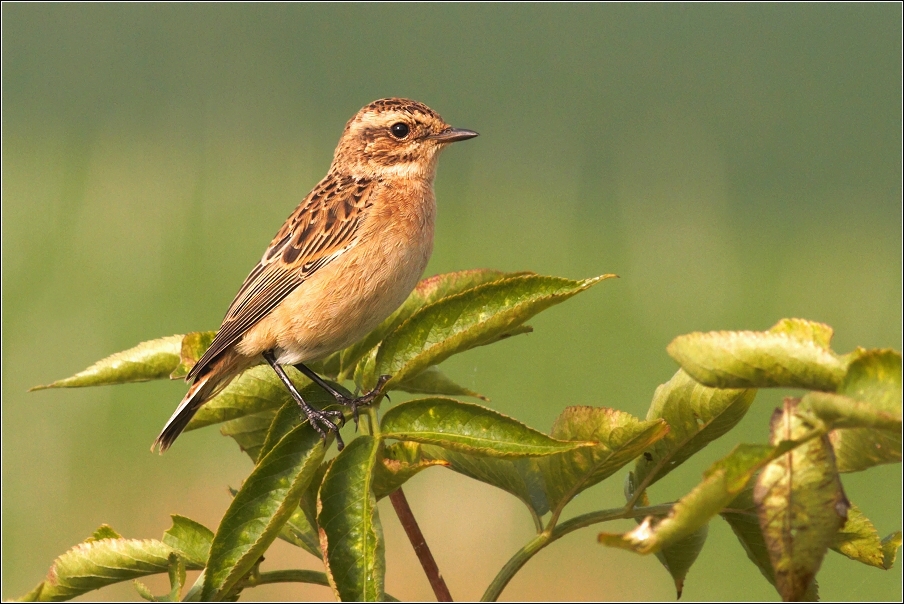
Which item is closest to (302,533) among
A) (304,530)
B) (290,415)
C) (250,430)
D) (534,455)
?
(304,530)

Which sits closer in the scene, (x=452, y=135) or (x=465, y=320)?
(x=465, y=320)

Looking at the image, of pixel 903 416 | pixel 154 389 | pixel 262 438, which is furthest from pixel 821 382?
pixel 154 389

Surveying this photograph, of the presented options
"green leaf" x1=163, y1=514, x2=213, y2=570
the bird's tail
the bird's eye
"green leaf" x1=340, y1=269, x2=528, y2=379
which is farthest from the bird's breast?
"green leaf" x1=163, y1=514, x2=213, y2=570

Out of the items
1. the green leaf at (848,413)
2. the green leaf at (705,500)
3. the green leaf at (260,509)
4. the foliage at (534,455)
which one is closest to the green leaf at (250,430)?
the foliage at (534,455)

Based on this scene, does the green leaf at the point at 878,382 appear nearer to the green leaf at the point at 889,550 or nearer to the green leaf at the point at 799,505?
the green leaf at the point at 799,505

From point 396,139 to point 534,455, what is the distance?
3.10 metres

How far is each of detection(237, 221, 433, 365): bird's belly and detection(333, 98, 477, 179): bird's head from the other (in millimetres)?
706

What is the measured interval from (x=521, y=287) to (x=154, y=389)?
7.62 m

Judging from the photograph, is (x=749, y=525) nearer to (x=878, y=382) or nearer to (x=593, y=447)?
(x=593, y=447)

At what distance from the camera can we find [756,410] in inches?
312

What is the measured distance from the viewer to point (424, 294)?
100 inches

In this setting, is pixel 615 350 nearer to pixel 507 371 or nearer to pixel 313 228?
pixel 507 371

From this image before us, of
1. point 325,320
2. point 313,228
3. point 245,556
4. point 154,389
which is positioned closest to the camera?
point 245,556

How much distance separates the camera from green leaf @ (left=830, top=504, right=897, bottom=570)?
1.84 metres
